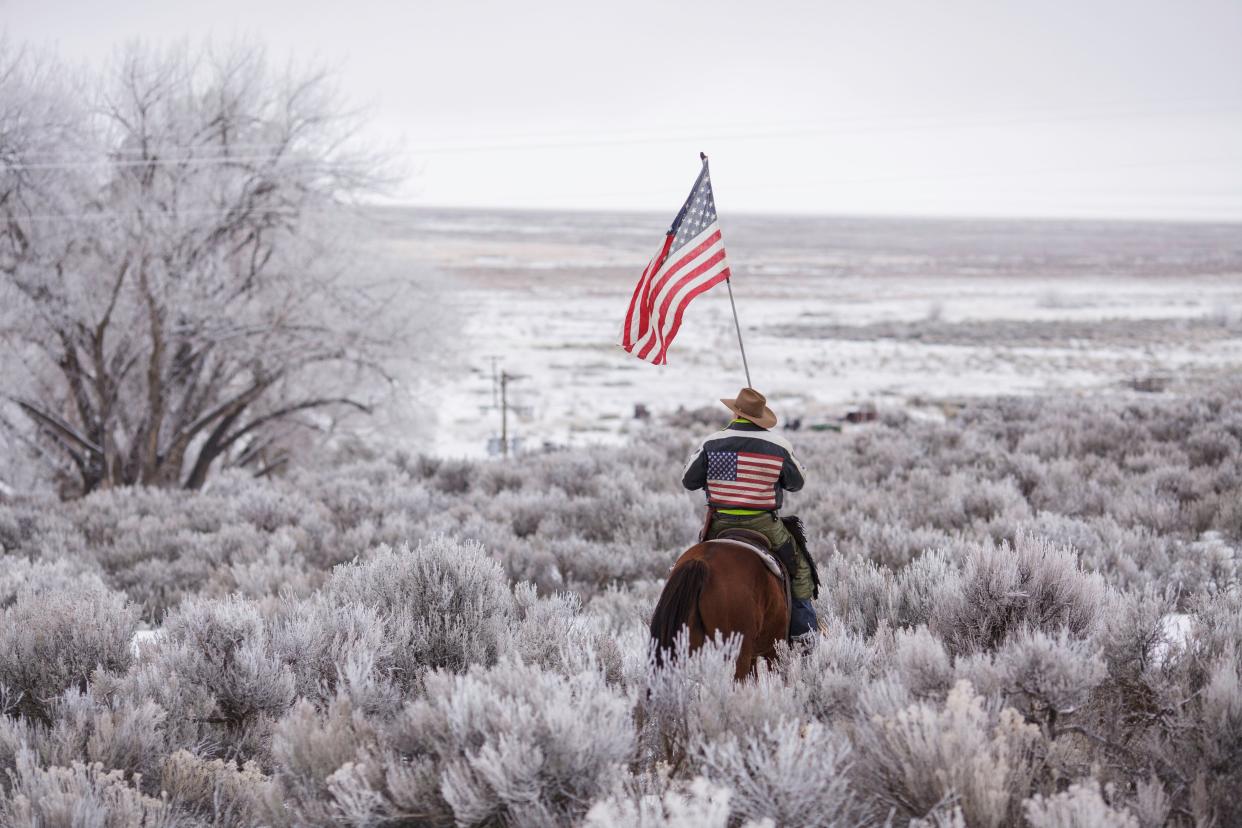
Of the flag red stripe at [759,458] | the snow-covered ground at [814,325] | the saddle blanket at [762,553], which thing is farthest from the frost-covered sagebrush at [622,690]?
the snow-covered ground at [814,325]

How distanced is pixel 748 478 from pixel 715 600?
69 cm

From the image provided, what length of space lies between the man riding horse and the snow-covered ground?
1713cm

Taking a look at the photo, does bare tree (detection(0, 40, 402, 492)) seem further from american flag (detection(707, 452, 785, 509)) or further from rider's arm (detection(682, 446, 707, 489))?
american flag (detection(707, 452, 785, 509))

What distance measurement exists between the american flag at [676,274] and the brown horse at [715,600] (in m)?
1.82

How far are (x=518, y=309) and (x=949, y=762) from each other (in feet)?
170

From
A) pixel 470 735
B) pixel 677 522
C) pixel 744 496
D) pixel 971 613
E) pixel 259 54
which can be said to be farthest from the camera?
pixel 259 54

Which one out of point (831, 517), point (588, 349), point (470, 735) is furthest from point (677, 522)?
point (588, 349)

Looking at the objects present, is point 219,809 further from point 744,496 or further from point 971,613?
point 971,613

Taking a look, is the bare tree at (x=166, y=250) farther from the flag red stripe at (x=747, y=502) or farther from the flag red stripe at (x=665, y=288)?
the flag red stripe at (x=747, y=502)

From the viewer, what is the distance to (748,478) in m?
4.60

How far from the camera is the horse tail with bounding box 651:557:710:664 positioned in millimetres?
4195

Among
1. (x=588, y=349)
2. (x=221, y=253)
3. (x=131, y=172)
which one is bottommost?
(x=588, y=349)

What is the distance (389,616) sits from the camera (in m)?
4.62

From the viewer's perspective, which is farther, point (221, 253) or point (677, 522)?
point (221, 253)
